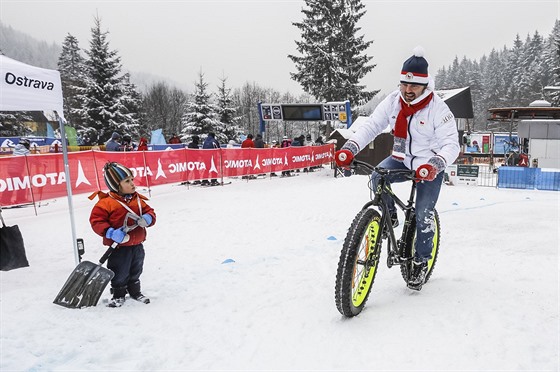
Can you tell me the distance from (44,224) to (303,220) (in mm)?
5801

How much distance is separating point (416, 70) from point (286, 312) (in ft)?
8.29

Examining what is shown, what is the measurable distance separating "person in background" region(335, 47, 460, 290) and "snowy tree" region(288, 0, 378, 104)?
105 ft

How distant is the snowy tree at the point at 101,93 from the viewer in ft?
111

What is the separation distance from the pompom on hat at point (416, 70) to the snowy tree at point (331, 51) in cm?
3223

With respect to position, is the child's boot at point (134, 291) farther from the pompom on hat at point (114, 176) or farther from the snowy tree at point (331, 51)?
the snowy tree at point (331, 51)

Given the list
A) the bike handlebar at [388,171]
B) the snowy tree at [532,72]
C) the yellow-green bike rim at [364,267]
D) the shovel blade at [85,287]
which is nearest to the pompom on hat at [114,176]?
the shovel blade at [85,287]

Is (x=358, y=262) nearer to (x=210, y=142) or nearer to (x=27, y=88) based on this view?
(x=27, y=88)

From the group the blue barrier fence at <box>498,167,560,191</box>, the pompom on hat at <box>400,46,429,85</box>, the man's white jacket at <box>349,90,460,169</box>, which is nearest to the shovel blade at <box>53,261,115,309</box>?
the man's white jacket at <box>349,90,460,169</box>

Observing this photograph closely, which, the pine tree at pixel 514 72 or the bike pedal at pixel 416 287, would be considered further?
the pine tree at pixel 514 72

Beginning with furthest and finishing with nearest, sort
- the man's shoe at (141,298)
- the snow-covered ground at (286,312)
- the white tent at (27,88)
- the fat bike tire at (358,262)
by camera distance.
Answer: the white tent at (27,88)
the man's shoe at (141,298)
the fat bike tire at (358,262)
the snow-covered ground at (286,312)

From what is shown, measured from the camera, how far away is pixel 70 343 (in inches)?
123

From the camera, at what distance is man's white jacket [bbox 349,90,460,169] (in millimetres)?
3182

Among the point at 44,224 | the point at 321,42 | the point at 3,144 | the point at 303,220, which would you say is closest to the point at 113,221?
the point at 303,220

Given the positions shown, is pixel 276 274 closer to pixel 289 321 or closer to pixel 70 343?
pixel 289 321
